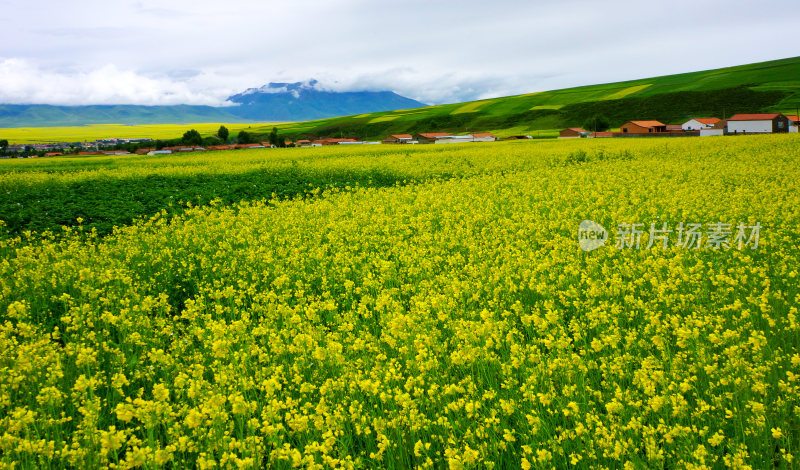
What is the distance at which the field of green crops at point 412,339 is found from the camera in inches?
137

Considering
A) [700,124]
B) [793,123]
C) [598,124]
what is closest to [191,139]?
[598,124]

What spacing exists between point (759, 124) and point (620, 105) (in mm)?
49302

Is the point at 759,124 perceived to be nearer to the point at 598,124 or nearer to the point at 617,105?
the point at 598,124

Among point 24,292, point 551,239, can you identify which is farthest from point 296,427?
point 551,239

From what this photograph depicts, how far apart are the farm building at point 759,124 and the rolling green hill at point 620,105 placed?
18.6 metres

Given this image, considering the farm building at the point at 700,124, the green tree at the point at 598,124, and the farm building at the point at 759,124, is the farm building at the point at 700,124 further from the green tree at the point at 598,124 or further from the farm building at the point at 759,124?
the green tree at the point at 598,124

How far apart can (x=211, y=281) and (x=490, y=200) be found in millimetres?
8068

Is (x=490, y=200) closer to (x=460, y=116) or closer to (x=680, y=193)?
(x=680, y=193)

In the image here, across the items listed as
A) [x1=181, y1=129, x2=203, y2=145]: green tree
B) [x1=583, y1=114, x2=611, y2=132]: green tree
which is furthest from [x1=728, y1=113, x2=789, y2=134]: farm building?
[x1=181, y1=129, x2=203, y2=145]: green tree

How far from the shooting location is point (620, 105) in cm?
12769

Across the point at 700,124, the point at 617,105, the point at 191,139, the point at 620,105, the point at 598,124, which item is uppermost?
the point at 617,105

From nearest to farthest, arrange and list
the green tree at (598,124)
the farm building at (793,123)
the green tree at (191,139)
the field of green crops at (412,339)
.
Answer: the field of green crops at (412,339)
the farm building at (793,123)
the green tree at (191,139)
the green tree at (598,124)

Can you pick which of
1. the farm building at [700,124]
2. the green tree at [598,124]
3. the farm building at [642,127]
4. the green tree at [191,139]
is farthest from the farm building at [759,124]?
the green tree at [191,139]

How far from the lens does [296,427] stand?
359cm
